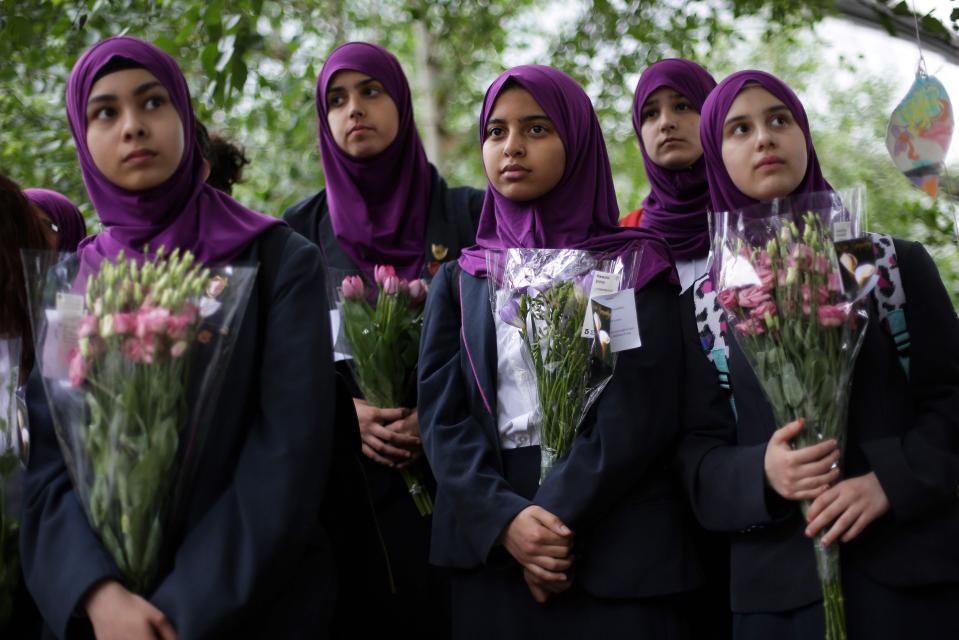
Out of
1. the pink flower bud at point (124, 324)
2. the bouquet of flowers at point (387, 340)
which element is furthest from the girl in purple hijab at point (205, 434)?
the bouquet of flowers at point (387, 340)

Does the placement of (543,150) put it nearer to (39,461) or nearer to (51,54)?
(39,461)

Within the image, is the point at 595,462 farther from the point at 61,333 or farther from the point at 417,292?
the point at 61,333

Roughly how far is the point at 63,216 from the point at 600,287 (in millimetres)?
2191

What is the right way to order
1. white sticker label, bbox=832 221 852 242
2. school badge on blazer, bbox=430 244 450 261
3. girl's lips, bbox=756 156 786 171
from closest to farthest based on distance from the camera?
white sticker label, bbox=832 221 852 242 → girl's lips, bbox=756 156 786 171 → school badge on blazer, bbox=430 244 450 261

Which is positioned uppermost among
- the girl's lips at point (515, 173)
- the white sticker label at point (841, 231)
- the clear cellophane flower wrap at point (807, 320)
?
the girl's lips at point (515, 173)

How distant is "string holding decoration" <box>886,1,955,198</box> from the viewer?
2.94 meters

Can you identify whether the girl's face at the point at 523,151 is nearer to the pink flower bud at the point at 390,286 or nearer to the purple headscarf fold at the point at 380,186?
the pink flower bud at the point at 390,286

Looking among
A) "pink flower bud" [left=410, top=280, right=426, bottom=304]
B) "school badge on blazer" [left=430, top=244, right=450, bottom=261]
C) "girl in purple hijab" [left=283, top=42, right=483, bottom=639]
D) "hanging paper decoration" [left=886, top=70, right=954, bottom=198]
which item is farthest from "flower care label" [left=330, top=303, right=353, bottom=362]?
"hanging paper decoration" [left=886, top=70, right=954, bottom=198]

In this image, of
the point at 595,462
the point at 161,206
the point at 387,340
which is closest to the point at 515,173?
the point at 387,340

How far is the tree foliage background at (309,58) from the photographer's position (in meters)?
3.97

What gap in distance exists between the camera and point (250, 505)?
2086 mm

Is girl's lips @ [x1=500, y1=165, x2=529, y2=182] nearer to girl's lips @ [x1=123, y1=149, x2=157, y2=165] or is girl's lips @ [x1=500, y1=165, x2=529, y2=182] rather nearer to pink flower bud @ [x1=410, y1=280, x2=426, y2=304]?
pink flower bud @ [x1=410, y1=280, x2=426, y2=304]

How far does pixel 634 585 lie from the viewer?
2.37 m

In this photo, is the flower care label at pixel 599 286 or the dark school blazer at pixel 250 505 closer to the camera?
the dark school blazer at pixel 250 505
